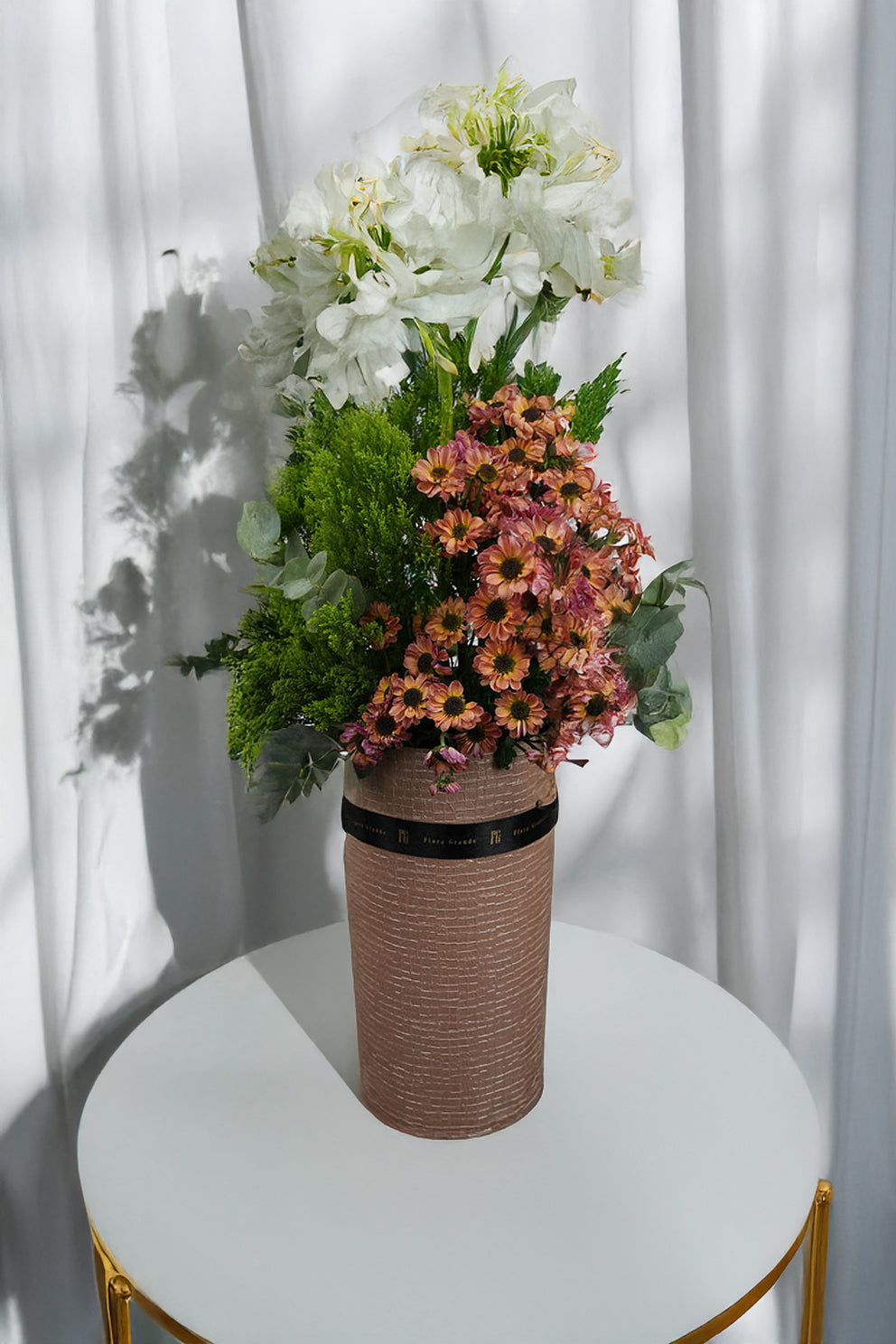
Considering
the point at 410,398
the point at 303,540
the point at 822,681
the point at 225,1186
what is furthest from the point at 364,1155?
the point at 822,681

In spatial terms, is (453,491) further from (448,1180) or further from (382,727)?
(448,1180)

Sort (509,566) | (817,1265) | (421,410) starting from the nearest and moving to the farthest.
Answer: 1. (509,566)
2. (421,410)
3. (817,1265)

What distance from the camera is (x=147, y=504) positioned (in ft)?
3.73

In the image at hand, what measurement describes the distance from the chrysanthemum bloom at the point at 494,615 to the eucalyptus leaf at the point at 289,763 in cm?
19

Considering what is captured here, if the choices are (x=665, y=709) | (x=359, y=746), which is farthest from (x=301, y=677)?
(x=665, y=709)

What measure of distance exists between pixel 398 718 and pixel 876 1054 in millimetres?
877

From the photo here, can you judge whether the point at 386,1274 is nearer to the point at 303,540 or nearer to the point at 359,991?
the point at 359,991

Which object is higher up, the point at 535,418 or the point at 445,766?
the point at 535,418

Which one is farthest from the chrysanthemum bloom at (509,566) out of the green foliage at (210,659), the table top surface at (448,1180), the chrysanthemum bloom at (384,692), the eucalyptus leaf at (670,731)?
the table top surface at (448,1180)

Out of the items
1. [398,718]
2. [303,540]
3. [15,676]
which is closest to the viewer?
[398,718]

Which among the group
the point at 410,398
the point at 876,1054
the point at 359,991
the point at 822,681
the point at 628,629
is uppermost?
the point at 410,398

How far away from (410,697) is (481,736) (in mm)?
62

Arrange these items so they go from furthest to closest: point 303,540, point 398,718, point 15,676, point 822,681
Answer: point 822,681 → point 15,676 → point 303,540 → point 398,718

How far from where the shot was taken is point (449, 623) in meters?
0.76
